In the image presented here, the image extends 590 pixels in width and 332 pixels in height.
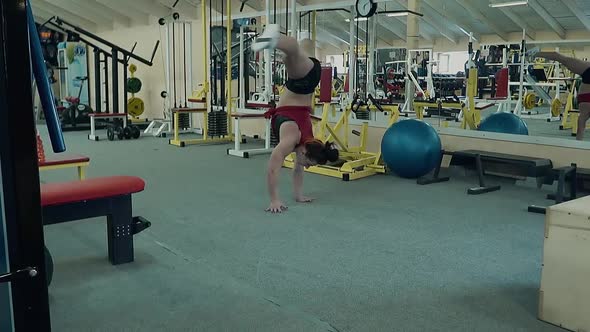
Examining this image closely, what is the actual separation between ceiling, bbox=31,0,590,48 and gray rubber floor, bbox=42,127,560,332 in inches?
156

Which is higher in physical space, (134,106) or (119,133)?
(134,106)

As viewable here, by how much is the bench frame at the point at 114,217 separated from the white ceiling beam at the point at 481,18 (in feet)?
35.9

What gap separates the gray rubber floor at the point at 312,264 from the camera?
2.03 m

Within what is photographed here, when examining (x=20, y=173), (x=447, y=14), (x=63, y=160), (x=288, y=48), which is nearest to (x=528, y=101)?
(x=447, y=14)

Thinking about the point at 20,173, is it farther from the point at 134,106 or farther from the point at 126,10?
the point at 126,10

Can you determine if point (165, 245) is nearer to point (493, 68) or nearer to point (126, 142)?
point (126, 142)

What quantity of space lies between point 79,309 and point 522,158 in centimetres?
354

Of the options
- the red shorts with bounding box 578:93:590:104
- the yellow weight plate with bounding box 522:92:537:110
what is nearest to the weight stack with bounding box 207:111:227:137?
the red shorts with bounding box 578:93:590:104

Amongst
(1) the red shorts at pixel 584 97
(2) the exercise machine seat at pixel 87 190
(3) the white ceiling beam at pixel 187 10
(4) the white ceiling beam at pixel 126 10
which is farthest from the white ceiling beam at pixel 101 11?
(2) the exercise machine seat at pixel 87 190

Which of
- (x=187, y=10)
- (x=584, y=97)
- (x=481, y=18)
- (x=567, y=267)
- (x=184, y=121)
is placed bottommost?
(x=567, y=267)

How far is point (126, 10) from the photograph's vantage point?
10.1 meters

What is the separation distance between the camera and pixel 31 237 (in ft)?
3.05

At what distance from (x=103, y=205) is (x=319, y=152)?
1.50m

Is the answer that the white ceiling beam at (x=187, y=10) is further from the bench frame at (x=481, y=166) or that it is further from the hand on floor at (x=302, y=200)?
the hand on floor at (x=302, y=200)
